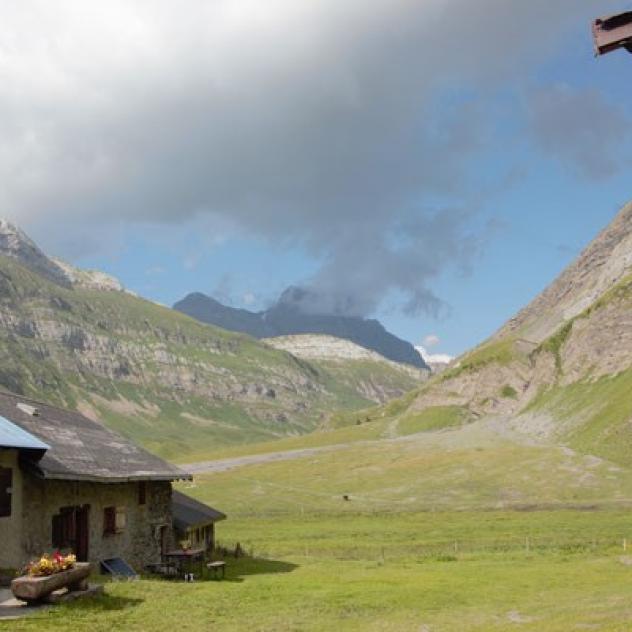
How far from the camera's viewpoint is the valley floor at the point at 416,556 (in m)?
24.4

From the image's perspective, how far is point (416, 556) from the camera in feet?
166

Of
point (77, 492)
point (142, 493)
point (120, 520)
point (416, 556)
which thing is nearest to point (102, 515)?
point (120, 520)

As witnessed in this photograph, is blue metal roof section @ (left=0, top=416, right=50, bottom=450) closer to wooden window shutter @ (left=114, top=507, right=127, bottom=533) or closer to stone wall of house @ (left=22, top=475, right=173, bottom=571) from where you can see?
stone wall of house @ (left=22, top=475, right=173, bottom=571)

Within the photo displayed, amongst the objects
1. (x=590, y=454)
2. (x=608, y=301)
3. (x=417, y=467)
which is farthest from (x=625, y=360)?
(x=417, y=467)

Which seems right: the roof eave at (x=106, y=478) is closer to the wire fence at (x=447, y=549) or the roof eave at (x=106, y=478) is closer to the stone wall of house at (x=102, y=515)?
the stone wall of house at (x=102, y=515)

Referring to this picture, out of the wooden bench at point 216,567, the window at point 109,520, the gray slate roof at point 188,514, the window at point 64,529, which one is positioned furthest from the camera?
the gray slate roof at point 188,514

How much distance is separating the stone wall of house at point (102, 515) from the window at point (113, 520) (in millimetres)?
203

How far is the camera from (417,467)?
15288 centimetres

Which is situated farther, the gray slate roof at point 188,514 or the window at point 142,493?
the gray slate roof at point 188,514

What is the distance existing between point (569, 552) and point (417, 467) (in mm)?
105510

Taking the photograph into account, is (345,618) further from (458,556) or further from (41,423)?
(458,556)

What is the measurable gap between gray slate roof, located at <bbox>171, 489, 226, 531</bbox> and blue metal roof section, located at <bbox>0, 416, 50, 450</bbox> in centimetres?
1582

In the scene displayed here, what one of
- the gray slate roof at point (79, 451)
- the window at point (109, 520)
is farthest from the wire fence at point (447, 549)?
the window at point (109, 520)

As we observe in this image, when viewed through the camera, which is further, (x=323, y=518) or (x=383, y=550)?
(x=323, y=518)
